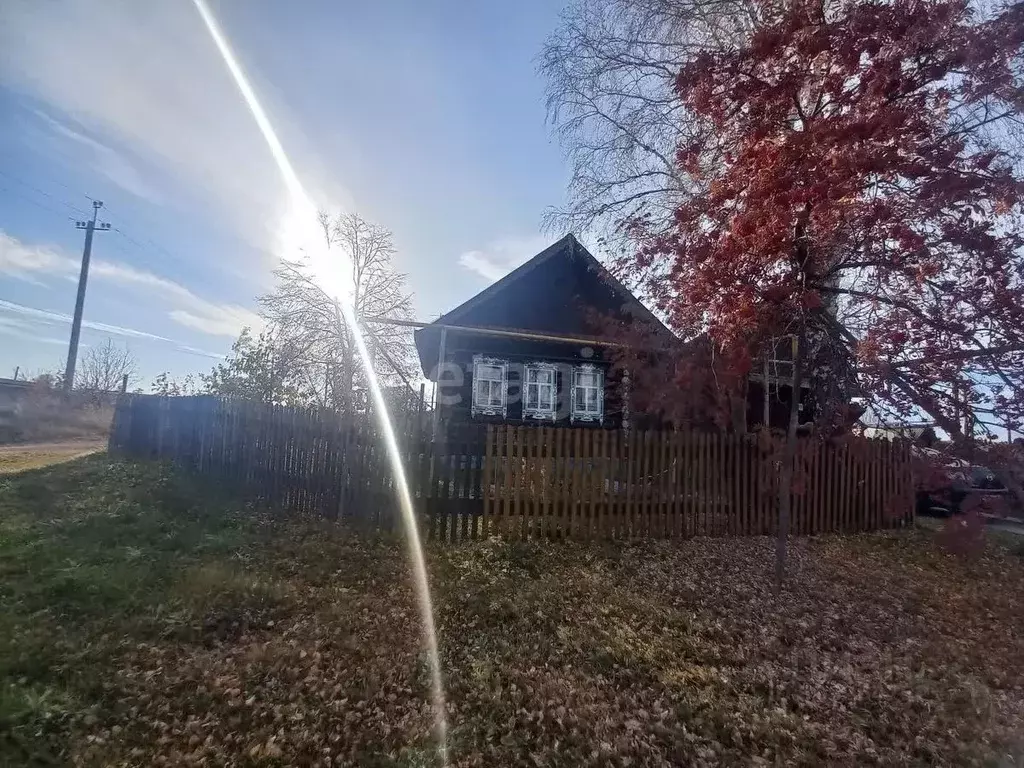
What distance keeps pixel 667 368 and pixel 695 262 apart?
3299 millimetres

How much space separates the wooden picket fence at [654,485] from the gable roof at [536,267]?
575 centimetres

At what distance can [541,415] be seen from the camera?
16031mm

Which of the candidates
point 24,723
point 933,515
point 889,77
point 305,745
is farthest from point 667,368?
point 933,515

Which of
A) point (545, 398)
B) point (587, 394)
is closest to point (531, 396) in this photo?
point (545, 398)

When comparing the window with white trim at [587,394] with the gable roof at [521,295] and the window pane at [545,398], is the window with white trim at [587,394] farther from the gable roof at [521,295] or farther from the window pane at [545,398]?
the gable roof at [521,295]

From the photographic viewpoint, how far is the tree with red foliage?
5.47 m

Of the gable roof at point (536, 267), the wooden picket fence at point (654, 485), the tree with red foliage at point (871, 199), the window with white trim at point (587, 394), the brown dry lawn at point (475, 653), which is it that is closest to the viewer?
the brown dry lawn at point (475, 653)

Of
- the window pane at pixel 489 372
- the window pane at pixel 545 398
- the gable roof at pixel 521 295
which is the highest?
the gable roof at pixel 521 295

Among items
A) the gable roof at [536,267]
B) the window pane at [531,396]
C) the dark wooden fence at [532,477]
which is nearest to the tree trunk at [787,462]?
the dark wooden fence at [532,477]

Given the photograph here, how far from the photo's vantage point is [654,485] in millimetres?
8469

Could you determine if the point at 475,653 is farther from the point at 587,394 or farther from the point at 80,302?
the point at 80,302

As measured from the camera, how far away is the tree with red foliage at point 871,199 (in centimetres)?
547

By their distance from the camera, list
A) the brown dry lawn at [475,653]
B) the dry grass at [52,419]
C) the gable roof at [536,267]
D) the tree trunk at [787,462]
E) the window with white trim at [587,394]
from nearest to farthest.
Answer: the brown dry lawn at [475,653]
the tree trunk at [787,462]
the gable roof at [536,267]
the window with white trim at [587,394]
the dry grass at [52,419]

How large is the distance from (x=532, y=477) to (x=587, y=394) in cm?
880
